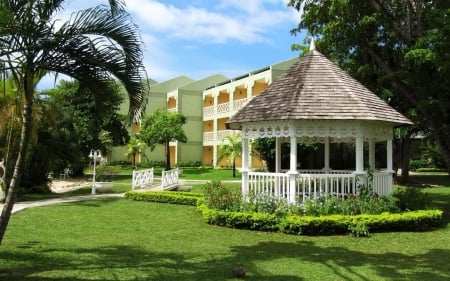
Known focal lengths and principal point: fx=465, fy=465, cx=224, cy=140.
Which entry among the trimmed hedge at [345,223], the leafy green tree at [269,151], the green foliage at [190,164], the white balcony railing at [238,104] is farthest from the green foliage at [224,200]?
the green foliage at [190,164]

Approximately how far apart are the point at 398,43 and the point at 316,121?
6134 mm

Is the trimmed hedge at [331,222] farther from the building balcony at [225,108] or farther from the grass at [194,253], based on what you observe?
the building balcony at [225,108]

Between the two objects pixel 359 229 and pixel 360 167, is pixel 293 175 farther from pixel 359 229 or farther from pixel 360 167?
pixel 359 229

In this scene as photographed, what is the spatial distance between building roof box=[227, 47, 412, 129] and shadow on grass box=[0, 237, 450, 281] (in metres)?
4.39

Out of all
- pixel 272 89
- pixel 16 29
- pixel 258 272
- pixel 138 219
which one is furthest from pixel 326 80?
pixel 16 29

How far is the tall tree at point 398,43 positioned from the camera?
44.9ft

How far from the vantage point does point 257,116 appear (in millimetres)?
13992

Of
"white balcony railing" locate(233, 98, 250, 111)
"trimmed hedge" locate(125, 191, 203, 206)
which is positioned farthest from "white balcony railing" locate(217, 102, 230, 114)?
"trimmed hedge" locate(125, 191, 203, 206)

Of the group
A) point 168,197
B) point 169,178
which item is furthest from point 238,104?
point 168,197

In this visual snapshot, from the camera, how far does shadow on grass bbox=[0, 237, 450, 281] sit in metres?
7.40

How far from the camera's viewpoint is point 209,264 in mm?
8336

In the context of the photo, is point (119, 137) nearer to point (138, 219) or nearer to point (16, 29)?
point (138, 219)

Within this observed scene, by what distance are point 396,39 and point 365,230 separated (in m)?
8.25

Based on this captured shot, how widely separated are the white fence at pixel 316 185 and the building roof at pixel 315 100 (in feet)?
5.52
